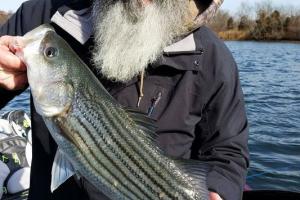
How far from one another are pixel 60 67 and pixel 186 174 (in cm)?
86

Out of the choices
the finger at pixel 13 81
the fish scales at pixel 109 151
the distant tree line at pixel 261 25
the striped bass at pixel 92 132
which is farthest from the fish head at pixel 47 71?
the distant tree line at pixel 261 25

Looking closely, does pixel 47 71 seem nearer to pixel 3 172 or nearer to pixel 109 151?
pixel 109 151

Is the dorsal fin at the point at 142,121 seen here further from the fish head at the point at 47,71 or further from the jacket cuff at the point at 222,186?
the jacket cuff at the point at 222,186

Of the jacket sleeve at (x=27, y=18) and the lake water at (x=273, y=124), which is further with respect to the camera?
the lake water at (x=273, y=124)

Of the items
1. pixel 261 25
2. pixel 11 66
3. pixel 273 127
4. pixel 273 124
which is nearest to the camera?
pixel 11 66

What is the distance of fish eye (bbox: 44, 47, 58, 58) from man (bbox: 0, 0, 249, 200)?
59 cm

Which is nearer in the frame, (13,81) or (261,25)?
(13,81)

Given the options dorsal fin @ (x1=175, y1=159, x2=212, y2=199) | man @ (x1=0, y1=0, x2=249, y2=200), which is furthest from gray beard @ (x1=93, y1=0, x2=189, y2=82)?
dorsal fin @ (x1=175, y1=159, x2=212, y2=199)

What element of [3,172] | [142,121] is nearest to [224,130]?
[142,121]

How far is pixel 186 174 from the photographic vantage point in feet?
8.76

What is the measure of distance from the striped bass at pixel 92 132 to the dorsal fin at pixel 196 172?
1 centimetres

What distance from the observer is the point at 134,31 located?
326 centimetres

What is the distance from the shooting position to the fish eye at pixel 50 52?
8.13 feet

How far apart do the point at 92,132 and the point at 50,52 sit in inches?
17.5
